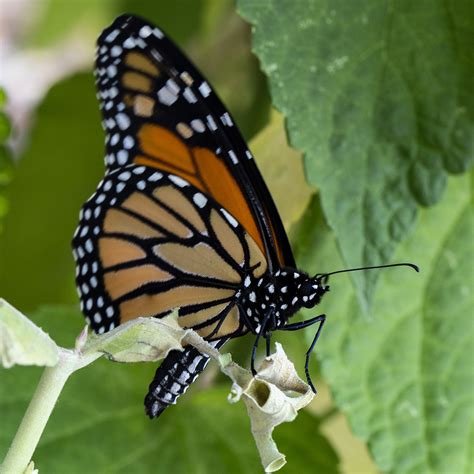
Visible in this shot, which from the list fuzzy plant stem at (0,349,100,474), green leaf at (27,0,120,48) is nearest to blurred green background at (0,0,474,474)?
fuzzy plant stem at (0,349,100,474)

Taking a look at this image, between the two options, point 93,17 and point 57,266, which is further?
point 93,17

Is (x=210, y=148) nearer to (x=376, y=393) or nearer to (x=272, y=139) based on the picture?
(x=272, y=139)

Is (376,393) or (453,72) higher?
(453,72)

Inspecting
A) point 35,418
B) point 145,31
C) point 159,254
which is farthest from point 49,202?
point 35,418

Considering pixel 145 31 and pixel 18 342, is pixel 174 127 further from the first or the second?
pixel 18 342

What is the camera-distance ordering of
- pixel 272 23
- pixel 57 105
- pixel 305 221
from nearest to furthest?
pixel 272 23 < pixel 305 221 < pixel 57 105

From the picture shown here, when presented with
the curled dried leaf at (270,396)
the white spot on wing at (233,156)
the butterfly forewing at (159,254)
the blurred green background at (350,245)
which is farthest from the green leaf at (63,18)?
the curled dried leaf at (270,396)

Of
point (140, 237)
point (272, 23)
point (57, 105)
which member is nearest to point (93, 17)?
point (57, 105)
